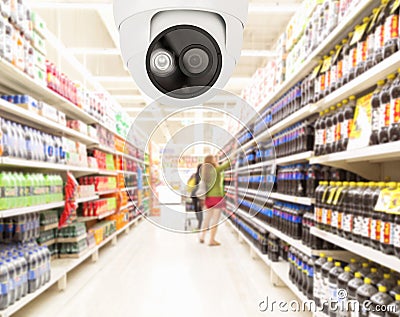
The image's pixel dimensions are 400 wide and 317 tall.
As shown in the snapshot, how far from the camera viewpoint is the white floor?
128 inches

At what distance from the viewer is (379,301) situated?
6.27ft

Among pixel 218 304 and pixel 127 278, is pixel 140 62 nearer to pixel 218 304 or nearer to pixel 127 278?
pixel 218 304

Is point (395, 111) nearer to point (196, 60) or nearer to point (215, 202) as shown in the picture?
point (215, 202)

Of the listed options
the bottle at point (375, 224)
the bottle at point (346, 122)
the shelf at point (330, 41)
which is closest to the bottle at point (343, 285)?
the bottle at point (375, 224)

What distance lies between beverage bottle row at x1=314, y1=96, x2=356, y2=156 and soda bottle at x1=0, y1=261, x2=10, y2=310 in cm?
225

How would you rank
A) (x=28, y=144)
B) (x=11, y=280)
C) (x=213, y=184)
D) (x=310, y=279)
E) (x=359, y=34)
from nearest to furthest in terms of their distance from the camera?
(x=213, y=184), (x=359, y=34), (x=11, y=280), (x=310, y=279), (x=28, y=144)

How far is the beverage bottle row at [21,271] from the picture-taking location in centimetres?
261

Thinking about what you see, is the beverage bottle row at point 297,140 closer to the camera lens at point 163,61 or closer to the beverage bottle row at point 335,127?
the beverage bottle row at point 335,127

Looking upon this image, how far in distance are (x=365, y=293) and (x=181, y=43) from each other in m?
1.94

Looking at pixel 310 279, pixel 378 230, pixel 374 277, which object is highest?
pixel 378 230

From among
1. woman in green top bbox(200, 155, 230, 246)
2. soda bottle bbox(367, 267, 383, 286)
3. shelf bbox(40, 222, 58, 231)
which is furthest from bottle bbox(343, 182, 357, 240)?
shelf bbox(40, 222, 58, 231)

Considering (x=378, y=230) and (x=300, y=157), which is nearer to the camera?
(x=378, y=230)

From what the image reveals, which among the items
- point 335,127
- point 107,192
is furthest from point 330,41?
point 107,192

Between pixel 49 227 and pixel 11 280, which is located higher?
pixel 49 227
